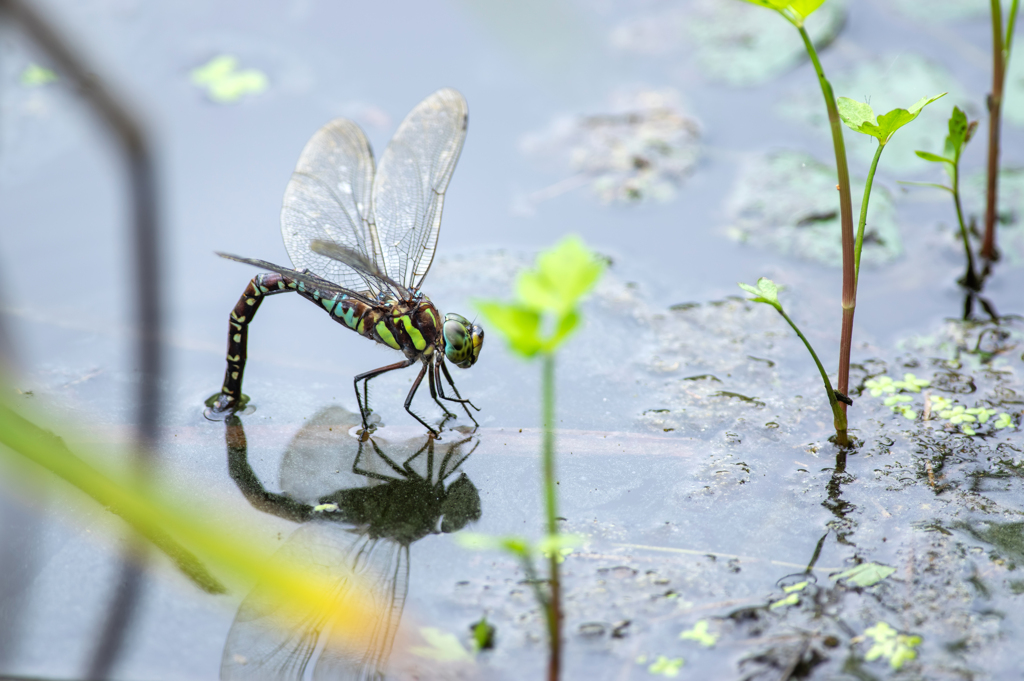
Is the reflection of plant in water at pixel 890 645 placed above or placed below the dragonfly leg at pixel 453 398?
below

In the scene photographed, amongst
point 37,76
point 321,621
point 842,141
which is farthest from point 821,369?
point 37,76

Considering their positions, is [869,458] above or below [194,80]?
below

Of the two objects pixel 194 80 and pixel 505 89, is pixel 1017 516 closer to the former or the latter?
pixel 505 89

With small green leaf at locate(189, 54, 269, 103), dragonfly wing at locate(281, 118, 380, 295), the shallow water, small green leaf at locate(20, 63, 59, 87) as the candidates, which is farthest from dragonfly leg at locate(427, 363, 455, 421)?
small green leaf at locate(20, 63, 59, 87)

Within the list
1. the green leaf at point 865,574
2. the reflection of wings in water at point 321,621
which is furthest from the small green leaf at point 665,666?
the reflection of wings in water at point 321,621

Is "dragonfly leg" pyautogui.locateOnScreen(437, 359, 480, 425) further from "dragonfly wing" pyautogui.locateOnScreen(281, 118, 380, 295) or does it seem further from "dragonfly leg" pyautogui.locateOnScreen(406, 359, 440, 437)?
"dragonfly wing" pyautogui.locateOnScreen(281, 118, 380, 295)

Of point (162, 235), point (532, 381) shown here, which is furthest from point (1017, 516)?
point (162, 235)

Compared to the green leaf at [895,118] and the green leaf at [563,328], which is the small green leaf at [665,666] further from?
the green leaf at [895,118]
